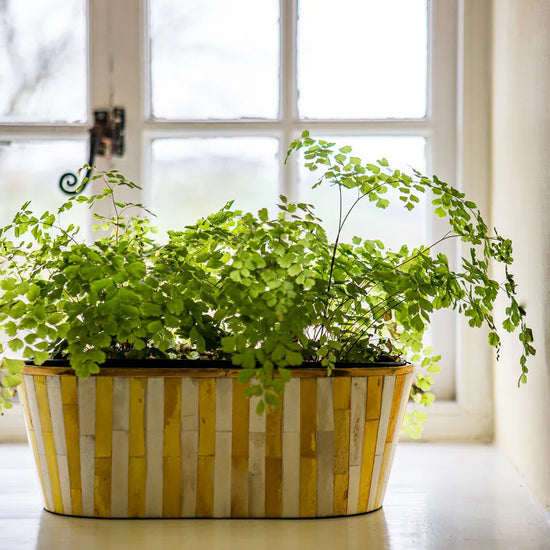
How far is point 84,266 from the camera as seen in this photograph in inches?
36.7

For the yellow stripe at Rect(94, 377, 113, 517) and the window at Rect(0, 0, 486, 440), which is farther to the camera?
the window at Rect(0, 0, 486, 440)

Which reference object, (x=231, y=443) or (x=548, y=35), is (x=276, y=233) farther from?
(x=548, y=35)

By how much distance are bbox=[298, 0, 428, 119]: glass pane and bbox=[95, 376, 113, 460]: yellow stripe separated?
94 centimetres

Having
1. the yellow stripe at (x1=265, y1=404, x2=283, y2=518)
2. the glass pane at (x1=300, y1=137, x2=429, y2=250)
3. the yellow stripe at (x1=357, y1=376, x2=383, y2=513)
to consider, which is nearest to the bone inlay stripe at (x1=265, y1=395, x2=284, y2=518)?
the yellow stripe at (x1=265, y1=404, x2=283, y2=518)

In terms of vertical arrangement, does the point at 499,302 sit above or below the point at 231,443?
above

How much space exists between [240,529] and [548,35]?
0.84 metres

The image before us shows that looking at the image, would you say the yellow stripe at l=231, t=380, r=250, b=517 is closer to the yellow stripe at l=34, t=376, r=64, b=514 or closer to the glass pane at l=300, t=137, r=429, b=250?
the yellow stripe at l=34, t=376, r=64, b=514

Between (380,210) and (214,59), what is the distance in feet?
1.73

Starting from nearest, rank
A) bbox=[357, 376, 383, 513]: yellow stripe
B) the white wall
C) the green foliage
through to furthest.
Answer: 1. the green foliage
2. bbox=[357, 376, 383, 513]: yellow stripe
3. the white wall

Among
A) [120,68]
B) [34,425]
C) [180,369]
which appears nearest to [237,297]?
[180,369]

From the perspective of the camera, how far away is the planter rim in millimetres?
957

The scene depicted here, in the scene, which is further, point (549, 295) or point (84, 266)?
point (549, 295)

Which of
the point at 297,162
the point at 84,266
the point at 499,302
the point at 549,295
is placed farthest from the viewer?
the point at 297,162

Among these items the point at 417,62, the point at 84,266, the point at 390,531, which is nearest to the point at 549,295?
the point at 390,531
